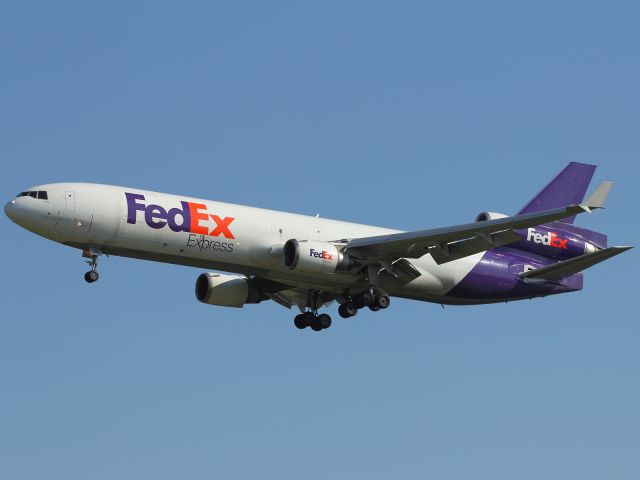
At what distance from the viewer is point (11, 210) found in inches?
2120

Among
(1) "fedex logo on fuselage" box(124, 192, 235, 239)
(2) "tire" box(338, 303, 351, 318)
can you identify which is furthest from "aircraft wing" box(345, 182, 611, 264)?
(1) "fedex logo on fuselage" box(124, 192, 235, 239)

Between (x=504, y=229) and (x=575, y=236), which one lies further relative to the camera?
(x=575, y=236)

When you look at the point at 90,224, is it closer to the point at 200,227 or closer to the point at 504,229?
the point at 200,227

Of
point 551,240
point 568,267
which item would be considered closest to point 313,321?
point 551,240

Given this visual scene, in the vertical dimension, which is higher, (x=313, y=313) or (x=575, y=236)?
(x=575, y=236)

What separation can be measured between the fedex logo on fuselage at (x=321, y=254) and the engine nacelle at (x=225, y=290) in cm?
642

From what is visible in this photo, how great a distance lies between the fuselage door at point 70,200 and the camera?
53.4 meters

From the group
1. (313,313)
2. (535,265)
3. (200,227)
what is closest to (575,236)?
(535,265)

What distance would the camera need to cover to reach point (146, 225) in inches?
2117

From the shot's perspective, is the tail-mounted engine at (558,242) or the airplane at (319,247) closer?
the airplane at (319,247)

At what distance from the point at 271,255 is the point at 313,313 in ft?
19.9

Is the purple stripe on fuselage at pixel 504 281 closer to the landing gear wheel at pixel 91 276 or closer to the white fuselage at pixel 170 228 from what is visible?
the white fuselage at pixel 170 228

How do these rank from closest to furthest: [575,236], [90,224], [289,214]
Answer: [90,224] → [289,214] → [575,236]

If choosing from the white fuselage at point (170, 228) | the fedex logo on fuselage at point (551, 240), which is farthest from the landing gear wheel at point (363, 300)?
the fedex logo on fuselage at point (551, 240)
